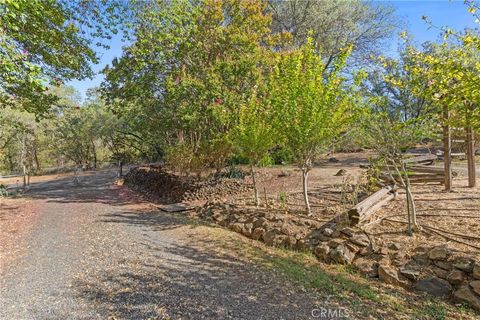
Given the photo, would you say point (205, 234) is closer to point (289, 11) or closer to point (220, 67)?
point (220, 67)

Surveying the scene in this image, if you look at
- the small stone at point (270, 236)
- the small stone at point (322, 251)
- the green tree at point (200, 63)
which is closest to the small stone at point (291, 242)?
the small stone at point (270, 236)

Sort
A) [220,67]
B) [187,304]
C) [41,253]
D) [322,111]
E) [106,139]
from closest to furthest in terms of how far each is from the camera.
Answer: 1. [187,304]
2. [41,253]
3. [322,111]
4. [220,67]
5. [106,139]

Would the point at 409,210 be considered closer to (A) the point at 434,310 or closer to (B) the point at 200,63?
(A) the point at 434,310

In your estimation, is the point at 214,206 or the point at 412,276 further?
the point at 214,206

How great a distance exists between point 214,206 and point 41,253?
4714mm

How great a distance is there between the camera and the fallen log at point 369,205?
6129 mm

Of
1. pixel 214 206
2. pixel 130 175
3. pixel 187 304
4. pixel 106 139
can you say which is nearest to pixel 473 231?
pixel 187 304

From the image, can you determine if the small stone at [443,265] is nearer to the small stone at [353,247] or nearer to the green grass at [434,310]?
the green grass at [434,310]

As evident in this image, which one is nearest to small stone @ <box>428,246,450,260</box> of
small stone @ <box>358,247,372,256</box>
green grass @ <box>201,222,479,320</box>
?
green grass @ <box>201,222,479,320</box>

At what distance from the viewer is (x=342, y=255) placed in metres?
5.41

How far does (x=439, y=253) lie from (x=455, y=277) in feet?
1.52

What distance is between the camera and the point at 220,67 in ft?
35.6

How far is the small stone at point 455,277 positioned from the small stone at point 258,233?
3.67m

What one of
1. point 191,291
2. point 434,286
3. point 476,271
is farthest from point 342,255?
point 191,291
